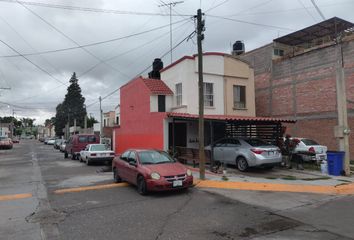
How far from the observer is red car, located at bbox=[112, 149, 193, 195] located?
10.5m

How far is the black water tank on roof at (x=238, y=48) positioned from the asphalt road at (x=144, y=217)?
24.2 metres

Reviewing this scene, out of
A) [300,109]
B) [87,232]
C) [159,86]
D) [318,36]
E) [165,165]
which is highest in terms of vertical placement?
[318,36]

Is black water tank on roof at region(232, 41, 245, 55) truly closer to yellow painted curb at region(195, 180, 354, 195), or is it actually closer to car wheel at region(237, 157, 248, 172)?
car wheel at region(237, 157, 248, 172)

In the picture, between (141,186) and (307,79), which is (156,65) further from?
(141,186)

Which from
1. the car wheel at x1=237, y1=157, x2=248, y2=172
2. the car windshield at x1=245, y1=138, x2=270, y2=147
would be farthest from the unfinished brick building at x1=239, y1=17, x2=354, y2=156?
the car wheel at x1=237, y1=157, x2=248, y2=172

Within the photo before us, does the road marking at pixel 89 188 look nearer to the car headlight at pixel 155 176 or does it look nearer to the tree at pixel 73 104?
the car headlight at pixel 155 176

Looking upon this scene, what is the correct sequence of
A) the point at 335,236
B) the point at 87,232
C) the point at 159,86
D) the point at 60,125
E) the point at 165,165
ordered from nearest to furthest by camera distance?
the point at 335,236 → the point at 87,232 → the point at 165,165 → the point at 159,86 → the point at 60,125

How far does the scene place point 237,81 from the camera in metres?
23.5

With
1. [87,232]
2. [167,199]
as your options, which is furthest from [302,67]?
[87,232]

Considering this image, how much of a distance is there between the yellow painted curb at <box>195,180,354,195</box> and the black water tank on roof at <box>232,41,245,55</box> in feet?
75.1

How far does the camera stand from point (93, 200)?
404 inches

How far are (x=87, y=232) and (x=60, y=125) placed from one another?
87.9 m

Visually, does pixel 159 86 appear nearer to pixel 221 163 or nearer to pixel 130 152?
pixel 221 163

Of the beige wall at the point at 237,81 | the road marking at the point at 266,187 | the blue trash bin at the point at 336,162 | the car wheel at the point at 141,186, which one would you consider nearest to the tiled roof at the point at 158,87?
the beige wall at the point at 237,81
